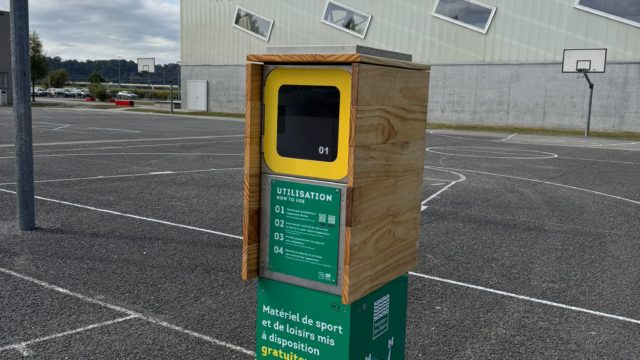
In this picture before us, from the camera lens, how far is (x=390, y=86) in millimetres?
3348

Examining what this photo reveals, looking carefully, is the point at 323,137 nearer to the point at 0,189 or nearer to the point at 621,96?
the point at 0,189

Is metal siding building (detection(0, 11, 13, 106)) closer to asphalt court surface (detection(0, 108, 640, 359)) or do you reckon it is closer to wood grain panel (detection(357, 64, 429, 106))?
asphalt court surface (detection(0, 108, 640, 359))

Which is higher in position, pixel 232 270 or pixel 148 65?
pixel 148 65

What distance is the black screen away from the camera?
127 inches

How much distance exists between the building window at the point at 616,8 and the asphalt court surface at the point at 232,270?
21.3 metres

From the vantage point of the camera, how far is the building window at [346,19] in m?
40.2

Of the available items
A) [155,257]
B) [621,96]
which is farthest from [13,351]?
[621,96]

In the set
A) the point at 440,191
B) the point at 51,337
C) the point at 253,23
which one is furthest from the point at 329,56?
the point at 253,23

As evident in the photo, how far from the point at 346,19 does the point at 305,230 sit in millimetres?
39110

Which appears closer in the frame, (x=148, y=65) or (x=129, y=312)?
(x=129, y=312)

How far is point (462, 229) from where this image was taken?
362 inches

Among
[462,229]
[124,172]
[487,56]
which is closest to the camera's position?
[462,229]

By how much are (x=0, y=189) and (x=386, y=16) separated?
31640mm

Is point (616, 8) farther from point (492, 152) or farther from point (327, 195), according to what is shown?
point (327, 195)
